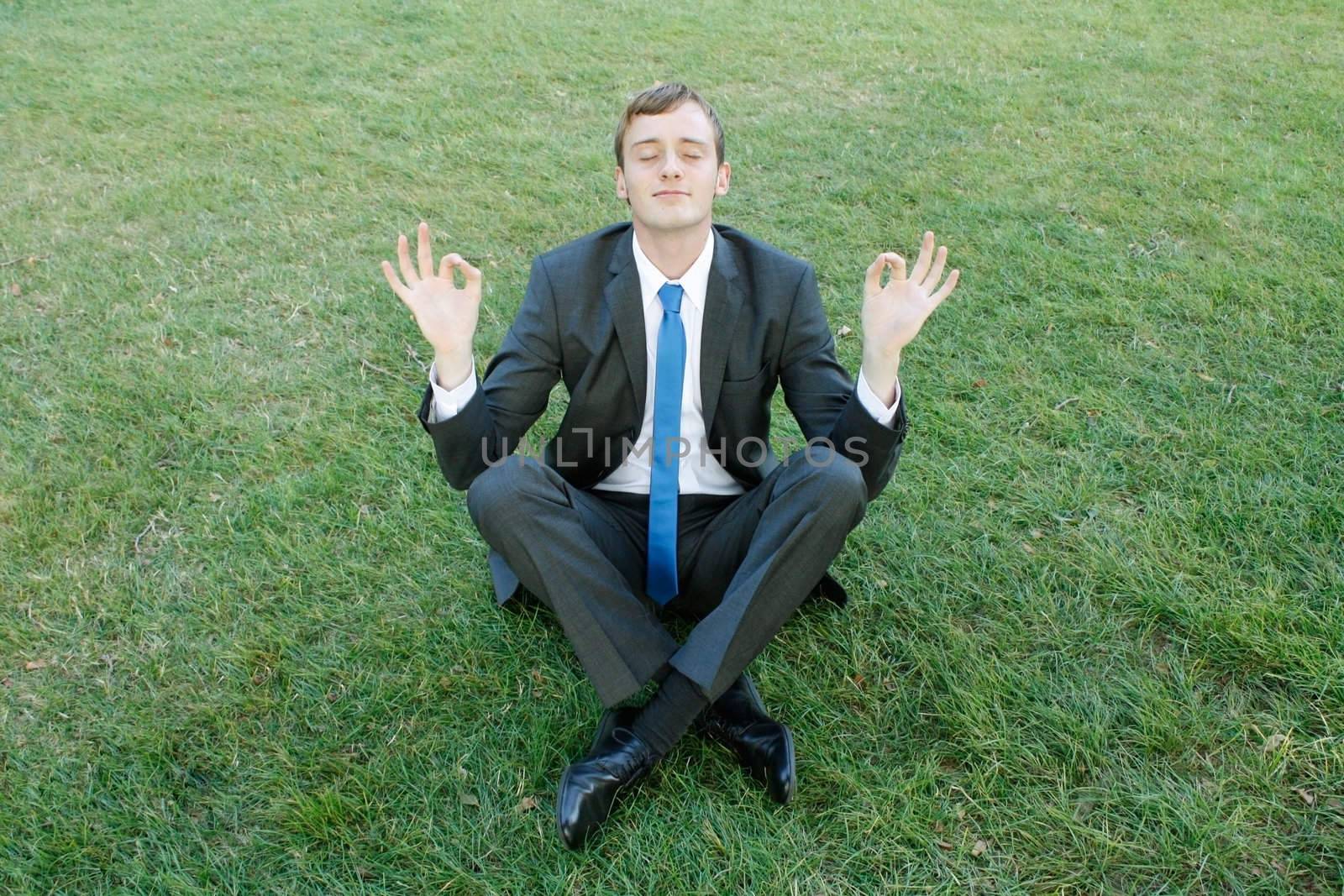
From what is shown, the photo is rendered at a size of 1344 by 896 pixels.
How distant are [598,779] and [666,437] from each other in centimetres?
102

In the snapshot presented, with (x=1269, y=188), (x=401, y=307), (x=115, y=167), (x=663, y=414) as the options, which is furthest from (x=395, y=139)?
(x=1269, y=188)

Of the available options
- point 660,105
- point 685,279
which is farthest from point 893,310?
point 660,105

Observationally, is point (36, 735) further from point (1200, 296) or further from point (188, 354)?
point (1200, 296)

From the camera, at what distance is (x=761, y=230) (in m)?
6.04

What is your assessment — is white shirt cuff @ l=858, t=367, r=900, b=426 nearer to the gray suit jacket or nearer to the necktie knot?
the gray suit jacket

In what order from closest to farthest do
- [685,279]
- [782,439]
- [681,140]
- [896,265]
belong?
[896,265] < [681,140] < [685,279] < [782,439]

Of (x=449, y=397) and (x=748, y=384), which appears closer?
(x=449, y=397)

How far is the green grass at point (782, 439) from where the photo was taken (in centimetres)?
270

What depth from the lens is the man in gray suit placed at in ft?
8.87

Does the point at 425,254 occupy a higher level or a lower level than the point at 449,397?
higher

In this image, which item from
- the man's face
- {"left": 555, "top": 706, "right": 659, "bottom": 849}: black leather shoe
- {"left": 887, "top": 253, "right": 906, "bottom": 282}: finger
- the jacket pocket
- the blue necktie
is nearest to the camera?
{"left": 555, "top": 706, "right": 659, "bottom": 849}: black leather shoe

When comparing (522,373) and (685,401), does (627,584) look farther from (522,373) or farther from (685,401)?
(522,373)

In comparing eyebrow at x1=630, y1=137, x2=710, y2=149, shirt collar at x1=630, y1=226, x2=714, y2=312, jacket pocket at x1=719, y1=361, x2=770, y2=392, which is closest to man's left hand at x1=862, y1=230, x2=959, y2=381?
jacket pocket at x1=719, y1=361, x2=770, y2=392

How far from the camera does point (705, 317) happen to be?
3.03 m
